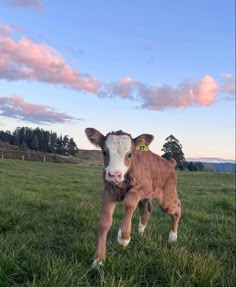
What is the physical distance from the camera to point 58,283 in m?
4.37

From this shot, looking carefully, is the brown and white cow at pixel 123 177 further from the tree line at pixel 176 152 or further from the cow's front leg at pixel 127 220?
the tree line at pixel 176 152

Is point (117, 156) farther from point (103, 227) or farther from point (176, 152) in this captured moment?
point (176, 152)

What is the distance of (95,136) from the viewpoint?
653 centimetres

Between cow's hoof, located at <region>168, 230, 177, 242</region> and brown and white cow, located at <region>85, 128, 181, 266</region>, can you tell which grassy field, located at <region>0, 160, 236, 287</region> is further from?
brown and white cow, located at <region>85, 128, 181, 266</region>

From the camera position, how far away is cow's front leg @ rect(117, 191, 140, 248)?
19.7 ft

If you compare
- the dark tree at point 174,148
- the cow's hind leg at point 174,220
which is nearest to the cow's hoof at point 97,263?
the cow's hind leg at point 174,220

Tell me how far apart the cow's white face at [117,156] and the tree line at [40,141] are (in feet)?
368

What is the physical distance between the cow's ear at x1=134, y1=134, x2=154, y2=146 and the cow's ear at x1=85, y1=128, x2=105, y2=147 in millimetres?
569

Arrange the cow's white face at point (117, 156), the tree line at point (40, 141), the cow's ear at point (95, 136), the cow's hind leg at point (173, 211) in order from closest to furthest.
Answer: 1. the cow's white face at point (117, 156)
2. the cow's ear at point (95, 136)
3. the cow's hind leg at point (173, 211)
4. the tree line at point (40, 141)

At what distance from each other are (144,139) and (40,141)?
399ft

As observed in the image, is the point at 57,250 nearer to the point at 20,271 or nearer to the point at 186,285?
the point at 20,271

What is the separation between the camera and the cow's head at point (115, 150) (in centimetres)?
576

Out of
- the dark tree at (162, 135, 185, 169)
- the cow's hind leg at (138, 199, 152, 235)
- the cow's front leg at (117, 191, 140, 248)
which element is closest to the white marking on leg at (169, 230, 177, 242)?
the cow's hind leg at (138, 199, 152, 235)

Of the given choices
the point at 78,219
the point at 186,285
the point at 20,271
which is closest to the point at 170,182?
the point at 78,219
